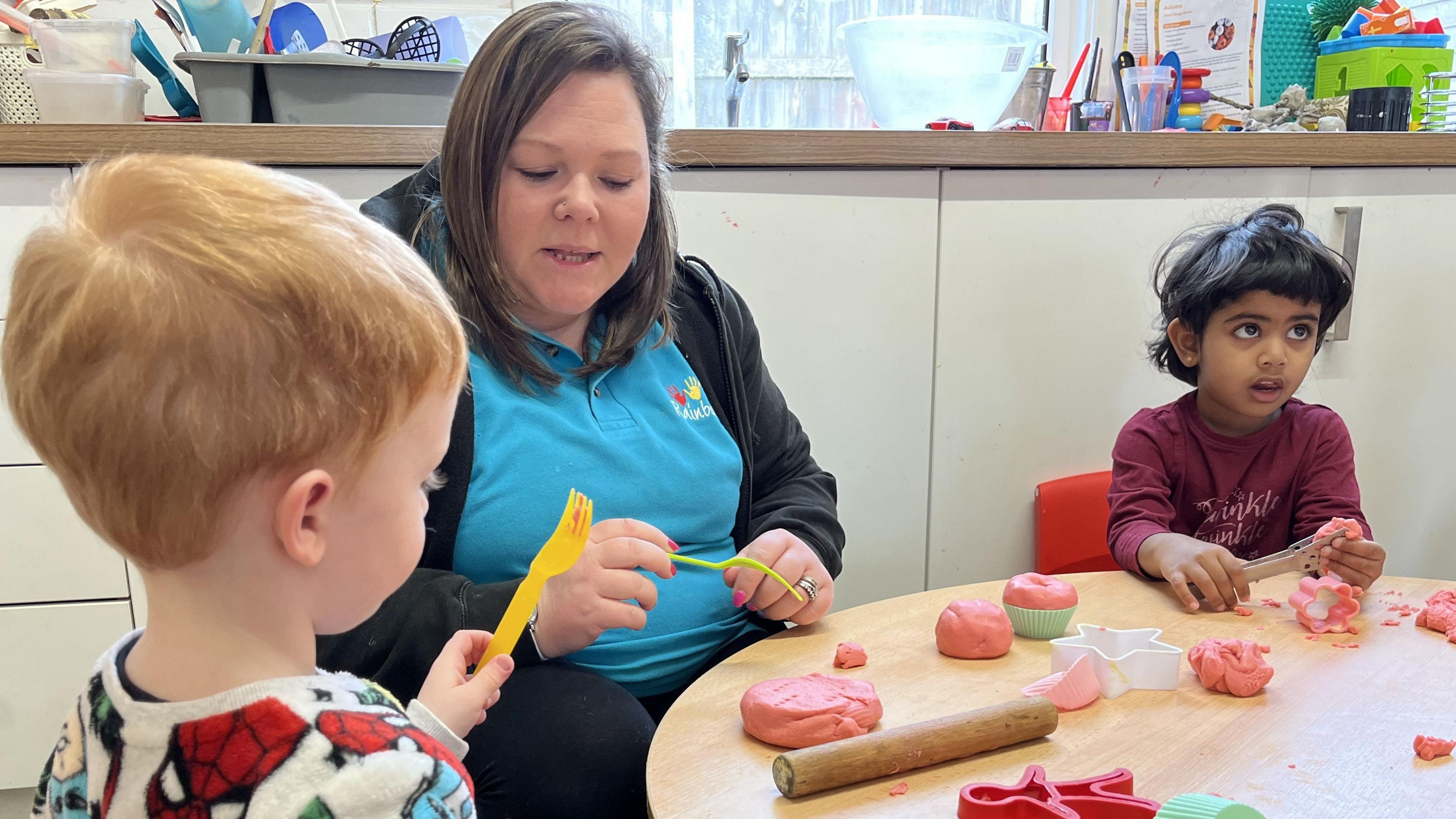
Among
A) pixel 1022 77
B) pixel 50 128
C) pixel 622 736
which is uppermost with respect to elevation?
pixel 1022 77

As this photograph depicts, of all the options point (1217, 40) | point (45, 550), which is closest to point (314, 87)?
point (45, 550)

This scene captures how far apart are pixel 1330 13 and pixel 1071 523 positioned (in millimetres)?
1216

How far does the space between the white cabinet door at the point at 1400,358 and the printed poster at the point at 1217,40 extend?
16.8 inches

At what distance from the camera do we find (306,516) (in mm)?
540

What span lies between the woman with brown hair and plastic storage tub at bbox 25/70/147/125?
2.29 feet

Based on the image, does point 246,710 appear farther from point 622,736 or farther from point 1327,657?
point 1327,657

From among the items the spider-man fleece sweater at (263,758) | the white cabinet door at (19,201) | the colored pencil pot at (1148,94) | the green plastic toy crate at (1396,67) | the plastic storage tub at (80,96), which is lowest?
the spider-man fleece sweater at (263,758)

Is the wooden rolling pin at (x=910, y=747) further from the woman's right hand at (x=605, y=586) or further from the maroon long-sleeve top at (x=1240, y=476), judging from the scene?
the maroon long-sleeve top at (x=1240, y=476)

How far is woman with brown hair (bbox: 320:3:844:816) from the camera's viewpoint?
0.94 m

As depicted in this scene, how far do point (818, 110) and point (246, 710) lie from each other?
80.0 inches

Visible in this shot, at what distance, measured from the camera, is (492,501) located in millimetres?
1030

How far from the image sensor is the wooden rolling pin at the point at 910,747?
70 centimetres

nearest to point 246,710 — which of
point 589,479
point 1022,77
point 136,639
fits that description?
point 136,639

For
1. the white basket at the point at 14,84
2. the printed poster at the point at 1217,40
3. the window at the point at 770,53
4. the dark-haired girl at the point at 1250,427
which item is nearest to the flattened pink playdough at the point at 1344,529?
the dark-haired girl at the point at 1250,427
